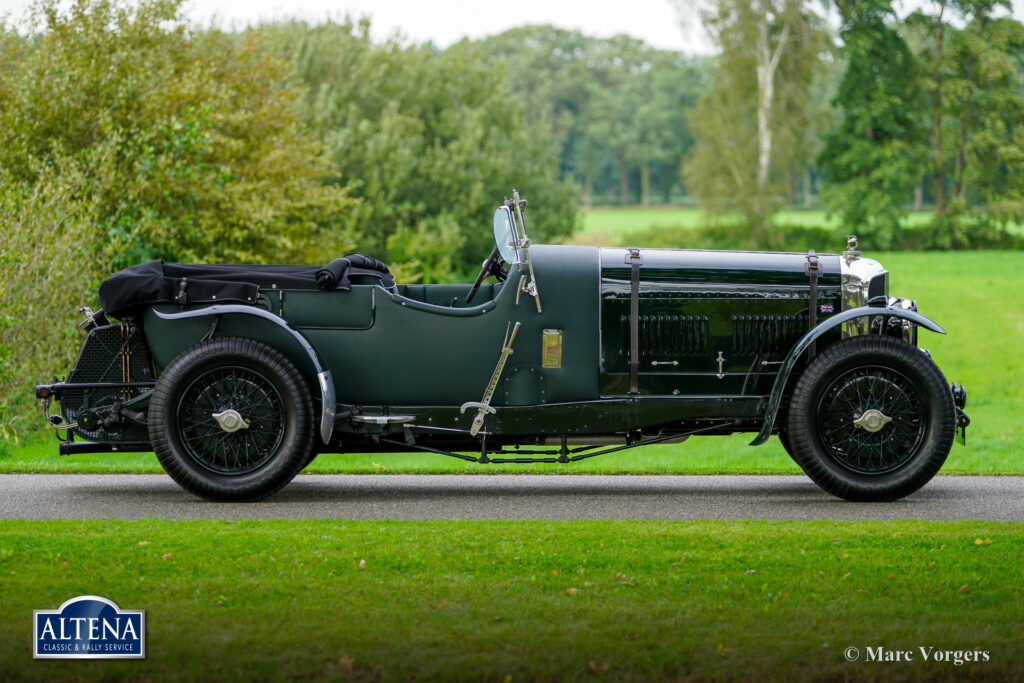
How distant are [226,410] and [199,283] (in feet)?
2.63

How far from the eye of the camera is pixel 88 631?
442cm

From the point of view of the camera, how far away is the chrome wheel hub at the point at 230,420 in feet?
22.7

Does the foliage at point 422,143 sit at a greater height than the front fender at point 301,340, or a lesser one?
greater

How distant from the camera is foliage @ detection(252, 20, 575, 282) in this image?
27625 mm

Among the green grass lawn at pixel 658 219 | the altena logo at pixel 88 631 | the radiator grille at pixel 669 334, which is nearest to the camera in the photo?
the altena logo at pixel 88 631

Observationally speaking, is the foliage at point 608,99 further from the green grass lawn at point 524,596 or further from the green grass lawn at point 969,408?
the green grass lawn at point 524,596

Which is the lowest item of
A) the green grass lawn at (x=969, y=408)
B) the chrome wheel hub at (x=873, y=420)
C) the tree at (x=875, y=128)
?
the green grass lawn at (x=969, y=408)

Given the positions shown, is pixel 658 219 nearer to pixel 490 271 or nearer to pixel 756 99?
pixel 756 99

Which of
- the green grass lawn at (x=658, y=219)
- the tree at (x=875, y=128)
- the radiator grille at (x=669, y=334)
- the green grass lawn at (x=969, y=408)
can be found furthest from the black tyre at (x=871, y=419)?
the tree at (x=875, y=128)

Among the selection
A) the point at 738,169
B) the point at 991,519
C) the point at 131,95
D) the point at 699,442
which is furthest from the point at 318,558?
the point at 738,169

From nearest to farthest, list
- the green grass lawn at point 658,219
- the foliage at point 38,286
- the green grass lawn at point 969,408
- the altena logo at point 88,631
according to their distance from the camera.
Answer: the altena logo at point 88,631 < the green grass lawn at point 969,408 < the foliage at point 38,286 < the green grass lawn at point 658,219

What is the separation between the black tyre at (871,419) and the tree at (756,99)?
36.3m

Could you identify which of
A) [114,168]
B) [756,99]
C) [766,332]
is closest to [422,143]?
[114,168]

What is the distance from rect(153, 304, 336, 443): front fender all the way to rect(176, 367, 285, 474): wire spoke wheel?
0.96 ft
